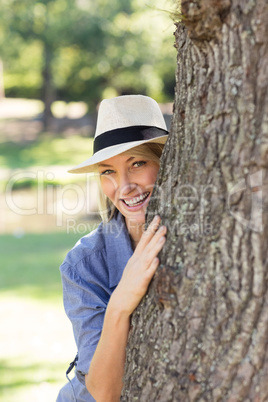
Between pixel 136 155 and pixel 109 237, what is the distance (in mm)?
367

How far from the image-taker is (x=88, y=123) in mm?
28219

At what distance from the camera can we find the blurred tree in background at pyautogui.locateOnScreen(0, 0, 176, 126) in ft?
74.6

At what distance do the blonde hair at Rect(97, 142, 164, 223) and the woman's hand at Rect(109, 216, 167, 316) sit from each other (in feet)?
1.96

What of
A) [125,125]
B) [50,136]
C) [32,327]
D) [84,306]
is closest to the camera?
[84,306]

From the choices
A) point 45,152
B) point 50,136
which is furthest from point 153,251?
point 50,136

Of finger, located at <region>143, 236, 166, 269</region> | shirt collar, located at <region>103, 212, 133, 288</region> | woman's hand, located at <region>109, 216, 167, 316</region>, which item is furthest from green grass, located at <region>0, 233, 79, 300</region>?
finger, located at <region>143, 236, 166, 269</region>

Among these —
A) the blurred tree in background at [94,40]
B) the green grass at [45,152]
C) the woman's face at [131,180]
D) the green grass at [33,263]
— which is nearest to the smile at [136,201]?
the woman's face at [131,180]

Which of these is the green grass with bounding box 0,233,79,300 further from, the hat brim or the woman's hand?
the woman's hand

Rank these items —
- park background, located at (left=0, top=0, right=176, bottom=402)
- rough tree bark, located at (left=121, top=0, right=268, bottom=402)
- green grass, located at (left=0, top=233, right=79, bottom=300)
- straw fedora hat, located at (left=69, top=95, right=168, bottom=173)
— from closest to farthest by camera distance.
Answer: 1. rough tree bark, located at (left=121, top=0, right=268, bottom=402)
2. straw fedora hat, located at (left=69, top=95, right=168, bottom=173)
3. park background, located at (left=0, top=0, right=176, bottom=402)
4. green grass, located at (left=0, top=233, right=79, bottom=300)

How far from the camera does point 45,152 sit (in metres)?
24.4

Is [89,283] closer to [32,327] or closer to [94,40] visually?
[32,327]

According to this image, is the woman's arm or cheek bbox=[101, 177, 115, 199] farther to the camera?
cheek bbox=[101, 177, 115, 199]

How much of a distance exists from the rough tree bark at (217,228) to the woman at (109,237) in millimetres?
383

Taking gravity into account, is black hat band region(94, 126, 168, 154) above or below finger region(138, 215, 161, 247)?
above
